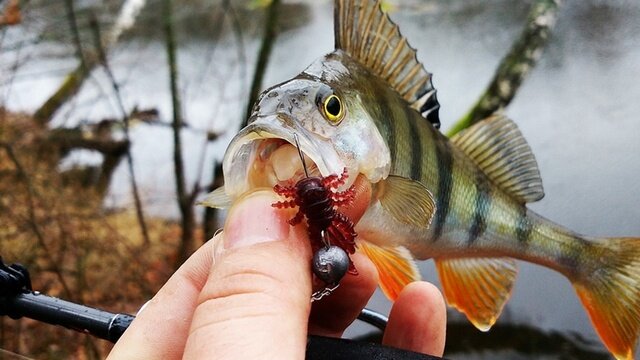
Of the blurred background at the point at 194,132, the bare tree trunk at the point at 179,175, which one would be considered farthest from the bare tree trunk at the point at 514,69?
the bare tree trunk at the point at 179,175

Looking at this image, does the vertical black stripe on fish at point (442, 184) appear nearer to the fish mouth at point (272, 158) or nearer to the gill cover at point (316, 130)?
the gill cover at point (316, 130)

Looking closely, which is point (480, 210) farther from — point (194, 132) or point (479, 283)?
point (194, 132)

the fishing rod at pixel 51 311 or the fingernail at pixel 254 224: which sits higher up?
the fingernail at pixel 254 224

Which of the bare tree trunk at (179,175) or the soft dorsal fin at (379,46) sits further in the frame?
the bare tree trunk at (179,175)

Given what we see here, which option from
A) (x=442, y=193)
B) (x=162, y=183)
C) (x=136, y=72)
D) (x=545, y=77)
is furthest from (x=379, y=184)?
(x=136, y=72)

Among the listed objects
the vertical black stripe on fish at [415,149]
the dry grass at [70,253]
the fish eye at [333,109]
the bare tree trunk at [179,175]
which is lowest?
the dry grass at [70,253]

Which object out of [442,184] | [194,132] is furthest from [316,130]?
[194,132]

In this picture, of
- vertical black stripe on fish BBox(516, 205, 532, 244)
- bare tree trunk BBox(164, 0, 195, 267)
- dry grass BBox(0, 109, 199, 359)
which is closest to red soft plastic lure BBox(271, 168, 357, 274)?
vertical black stripe on fish BBox(516, 205, 532, 244)
